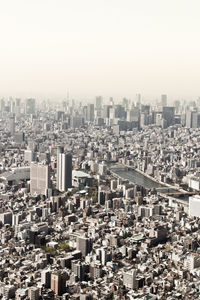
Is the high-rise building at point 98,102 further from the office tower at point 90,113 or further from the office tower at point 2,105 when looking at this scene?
the office tower at point 2,105

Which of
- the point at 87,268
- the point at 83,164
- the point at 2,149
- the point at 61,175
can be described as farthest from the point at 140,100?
the point at 87,268

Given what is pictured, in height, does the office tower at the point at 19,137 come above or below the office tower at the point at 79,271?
above

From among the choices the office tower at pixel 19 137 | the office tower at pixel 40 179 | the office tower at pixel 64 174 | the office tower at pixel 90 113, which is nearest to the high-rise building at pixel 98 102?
the office tower at pixel 90 113

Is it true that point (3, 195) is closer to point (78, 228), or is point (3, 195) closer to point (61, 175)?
point (61, 175)

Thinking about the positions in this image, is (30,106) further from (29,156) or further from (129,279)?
(129,279)

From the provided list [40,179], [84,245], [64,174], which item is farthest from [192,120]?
[84,245]

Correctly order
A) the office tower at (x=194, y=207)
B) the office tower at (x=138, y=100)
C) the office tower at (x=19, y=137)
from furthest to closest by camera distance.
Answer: the office tower at (x=138, y=100), the office tower at (x=19, y=137), the office tower at (x=194, y=207)

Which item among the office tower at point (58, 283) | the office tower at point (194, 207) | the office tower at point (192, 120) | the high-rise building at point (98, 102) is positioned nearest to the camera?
the office tower at point (58, 283)
